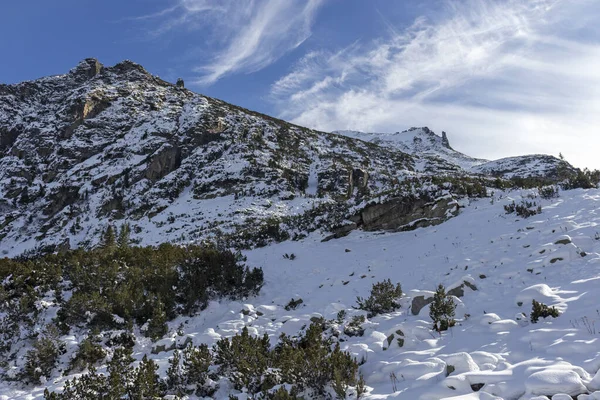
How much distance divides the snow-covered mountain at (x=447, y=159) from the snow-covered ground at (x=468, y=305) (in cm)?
4355

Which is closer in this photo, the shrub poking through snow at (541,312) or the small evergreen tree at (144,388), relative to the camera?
the small evergreen tree at (144,388)

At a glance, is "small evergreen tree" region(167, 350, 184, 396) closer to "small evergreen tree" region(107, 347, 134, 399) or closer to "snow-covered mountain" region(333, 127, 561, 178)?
"small evergreen tree" region(107, 347, 134, 399)

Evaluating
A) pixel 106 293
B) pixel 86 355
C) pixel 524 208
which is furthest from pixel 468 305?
pixel 106 293

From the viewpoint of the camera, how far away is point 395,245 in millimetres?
13094

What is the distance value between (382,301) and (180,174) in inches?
1484

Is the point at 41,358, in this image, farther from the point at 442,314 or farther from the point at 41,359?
the point at 442,314

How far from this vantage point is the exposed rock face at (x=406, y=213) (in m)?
14.8

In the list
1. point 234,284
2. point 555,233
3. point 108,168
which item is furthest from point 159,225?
point 555,233

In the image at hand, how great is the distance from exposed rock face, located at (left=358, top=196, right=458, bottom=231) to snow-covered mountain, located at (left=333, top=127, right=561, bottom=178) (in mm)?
39672

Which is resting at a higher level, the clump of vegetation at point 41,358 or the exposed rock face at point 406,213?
the exposed rock face at point 406,213

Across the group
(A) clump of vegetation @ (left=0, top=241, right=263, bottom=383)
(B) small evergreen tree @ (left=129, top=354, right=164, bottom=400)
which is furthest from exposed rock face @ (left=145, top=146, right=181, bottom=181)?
(B) small evergreen tree @ (left=129, top=354, right=164, bottom=400)

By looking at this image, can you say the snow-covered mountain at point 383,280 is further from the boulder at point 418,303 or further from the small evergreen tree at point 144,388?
the small evergreen tree at point 144,388

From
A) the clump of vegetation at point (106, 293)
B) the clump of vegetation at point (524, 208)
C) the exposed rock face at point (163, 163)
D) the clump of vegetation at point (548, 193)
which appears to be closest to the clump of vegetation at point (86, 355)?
the clump of vegetation at point (106, 293)

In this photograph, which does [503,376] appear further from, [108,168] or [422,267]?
[108,168]
